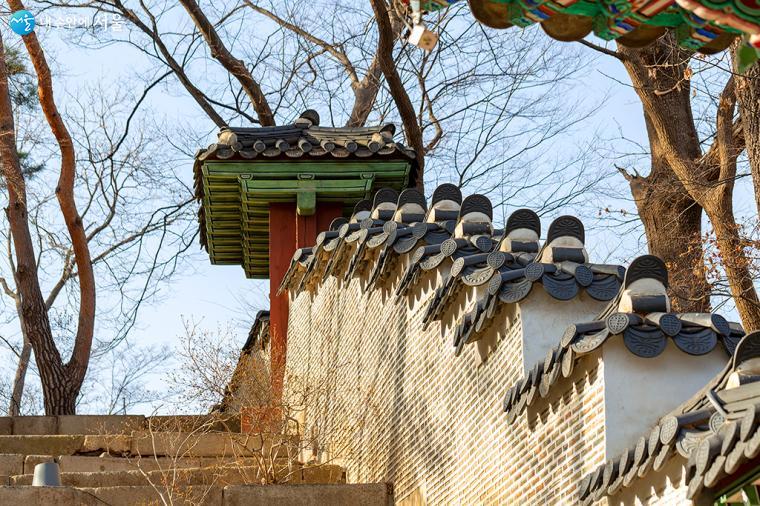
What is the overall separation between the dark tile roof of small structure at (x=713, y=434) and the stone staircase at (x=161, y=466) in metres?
4.09

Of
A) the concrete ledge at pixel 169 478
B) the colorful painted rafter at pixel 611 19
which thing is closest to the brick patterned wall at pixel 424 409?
the concrete ledge at pixel 169 478

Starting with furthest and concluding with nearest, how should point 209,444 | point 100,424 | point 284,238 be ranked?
point 284,238, point 100,424, point 209,444

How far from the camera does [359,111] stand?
70.9 feet

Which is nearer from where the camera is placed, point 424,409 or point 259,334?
point 424,409

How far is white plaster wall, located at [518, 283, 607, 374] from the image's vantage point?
744 cm

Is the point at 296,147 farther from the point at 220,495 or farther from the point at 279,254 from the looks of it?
the point at 220,495

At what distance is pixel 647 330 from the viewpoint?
20.9ft

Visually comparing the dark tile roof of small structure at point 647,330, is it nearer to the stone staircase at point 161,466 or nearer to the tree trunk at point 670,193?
the stone staircase at point 161,466

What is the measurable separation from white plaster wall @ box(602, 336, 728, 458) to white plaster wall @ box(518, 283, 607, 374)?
110 centimetres

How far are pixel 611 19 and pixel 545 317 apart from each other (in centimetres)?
397

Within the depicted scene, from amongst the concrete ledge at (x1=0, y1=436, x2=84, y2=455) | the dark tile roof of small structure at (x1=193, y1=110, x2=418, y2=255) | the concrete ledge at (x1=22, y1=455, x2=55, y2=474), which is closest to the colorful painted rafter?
the concrete ledge at (x1=22, y1=455, x2=55, y2=474)

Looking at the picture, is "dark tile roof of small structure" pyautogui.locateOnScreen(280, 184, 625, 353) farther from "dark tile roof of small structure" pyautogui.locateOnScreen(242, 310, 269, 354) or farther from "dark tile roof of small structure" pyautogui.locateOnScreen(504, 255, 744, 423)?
"dark tile roof of small structure" pyautogui.locateOnScreen(242, 310, 269, 354)

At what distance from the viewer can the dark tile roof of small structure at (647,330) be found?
631 centimetres

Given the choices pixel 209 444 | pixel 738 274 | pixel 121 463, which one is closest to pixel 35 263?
pixel 209 444
